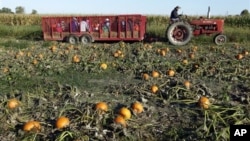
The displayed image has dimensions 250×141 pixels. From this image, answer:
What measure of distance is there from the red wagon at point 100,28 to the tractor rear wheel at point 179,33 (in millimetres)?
2209

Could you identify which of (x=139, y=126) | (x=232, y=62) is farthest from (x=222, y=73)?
(x=139, y=126)

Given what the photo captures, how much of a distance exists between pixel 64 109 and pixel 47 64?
4388 mm

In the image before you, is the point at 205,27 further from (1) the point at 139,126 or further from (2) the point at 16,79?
(1) the point at 139,126

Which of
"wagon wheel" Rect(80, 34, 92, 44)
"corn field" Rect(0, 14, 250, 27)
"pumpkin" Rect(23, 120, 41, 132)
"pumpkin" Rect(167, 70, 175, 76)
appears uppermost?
"corn field" Rect(0, 14, 250, 27)

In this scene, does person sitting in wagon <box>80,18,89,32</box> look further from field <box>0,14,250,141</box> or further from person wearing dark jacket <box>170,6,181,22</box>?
field <box>0,14,250,141</box>

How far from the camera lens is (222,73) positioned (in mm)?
7621

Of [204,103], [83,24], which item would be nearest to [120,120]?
[204,103]

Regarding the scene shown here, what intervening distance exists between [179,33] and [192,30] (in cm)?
52

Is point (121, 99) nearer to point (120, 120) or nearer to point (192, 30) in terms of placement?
point (120, 120)

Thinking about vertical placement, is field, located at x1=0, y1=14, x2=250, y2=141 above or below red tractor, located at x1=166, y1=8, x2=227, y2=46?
below

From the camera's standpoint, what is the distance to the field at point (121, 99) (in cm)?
435

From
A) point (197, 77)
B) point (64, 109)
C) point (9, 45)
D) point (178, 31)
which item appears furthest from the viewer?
point (178, 31)

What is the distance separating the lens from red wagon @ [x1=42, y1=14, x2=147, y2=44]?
59.3 ft

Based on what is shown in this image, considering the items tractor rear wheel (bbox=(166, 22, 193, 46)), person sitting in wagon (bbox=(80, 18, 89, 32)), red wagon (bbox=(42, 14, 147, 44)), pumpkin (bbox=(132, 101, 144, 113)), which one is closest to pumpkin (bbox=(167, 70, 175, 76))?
pumpkin (bbox=(132, 101, 144, 113))
